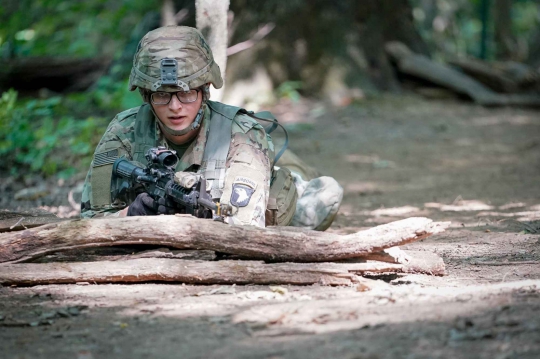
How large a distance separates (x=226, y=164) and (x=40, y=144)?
4.19 m

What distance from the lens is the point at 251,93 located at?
10.0 meters

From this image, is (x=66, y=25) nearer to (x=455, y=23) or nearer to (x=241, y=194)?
(x=455, y=23)

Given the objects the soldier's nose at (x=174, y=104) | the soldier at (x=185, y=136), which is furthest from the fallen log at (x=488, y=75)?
the soldier's nose at (x=174, y=104)

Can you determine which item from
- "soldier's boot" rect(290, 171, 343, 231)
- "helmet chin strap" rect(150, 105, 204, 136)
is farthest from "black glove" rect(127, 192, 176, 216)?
"soldier's boot" rect(290, 171, 343, 231)

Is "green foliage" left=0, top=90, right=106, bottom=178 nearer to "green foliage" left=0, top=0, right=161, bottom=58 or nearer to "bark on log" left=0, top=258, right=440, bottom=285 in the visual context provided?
"green foliage" left=0, top=0, right=161, bottom=58

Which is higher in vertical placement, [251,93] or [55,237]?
[251,93]

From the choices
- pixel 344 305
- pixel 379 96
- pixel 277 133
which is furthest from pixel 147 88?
pixel 379 96

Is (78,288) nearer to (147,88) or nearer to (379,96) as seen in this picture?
(147,88)

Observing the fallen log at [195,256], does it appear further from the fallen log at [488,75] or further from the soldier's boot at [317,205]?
the fallen log at [488,75]

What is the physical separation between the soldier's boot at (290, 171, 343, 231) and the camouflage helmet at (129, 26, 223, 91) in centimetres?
120

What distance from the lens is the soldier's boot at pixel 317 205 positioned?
187 inches

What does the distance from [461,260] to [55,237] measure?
232cm

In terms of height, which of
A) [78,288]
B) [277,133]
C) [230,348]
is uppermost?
[277,133]

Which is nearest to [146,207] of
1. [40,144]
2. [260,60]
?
[40,144]
